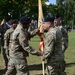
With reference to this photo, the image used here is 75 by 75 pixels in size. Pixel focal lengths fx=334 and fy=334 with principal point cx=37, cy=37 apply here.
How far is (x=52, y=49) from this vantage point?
7.38m

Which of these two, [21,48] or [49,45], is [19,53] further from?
[49,45]

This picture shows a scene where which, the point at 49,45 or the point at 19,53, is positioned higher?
the point at 49,45

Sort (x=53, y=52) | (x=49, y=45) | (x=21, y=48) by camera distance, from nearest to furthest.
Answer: (x=49, y=45) < (x=53, y=52) < (x=21, y=48)

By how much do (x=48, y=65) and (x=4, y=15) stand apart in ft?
59.2

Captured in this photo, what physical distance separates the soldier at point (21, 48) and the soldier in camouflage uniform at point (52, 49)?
69cm

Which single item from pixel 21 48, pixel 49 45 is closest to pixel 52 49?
pixel 49 45

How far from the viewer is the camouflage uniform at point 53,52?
737 cm

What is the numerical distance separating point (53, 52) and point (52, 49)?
168 mm

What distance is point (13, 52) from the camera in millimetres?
8461

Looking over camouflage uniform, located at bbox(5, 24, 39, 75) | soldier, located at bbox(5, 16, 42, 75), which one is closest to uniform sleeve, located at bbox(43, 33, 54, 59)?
soldier, located at bbox(5, 16, 42, 75)

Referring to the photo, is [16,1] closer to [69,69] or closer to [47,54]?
[69,69]

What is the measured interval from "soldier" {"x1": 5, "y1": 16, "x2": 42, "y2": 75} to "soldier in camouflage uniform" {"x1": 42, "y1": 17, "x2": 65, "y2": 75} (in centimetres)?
69

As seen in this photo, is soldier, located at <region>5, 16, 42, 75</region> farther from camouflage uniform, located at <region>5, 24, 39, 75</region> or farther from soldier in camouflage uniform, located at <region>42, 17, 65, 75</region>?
soldier in camouflage uniform, located at <region>42, 17, 65, 75</region>

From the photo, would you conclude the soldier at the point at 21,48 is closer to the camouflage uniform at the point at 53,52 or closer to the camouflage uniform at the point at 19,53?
the camouflage uniform at the point at 19,53
